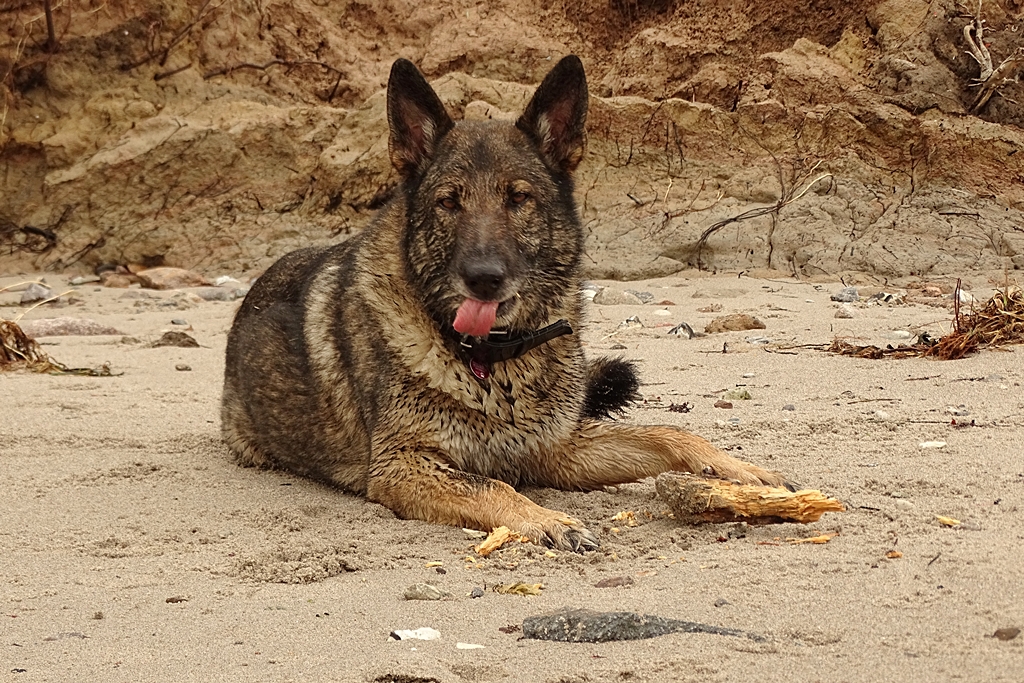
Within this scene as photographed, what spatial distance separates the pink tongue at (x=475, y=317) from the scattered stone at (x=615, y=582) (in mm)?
1396

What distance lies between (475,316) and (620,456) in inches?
34.8

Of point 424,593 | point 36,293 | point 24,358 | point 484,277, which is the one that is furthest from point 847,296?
point 36,293

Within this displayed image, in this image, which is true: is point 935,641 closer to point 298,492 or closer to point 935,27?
point 298,492

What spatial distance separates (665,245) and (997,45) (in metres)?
4.32

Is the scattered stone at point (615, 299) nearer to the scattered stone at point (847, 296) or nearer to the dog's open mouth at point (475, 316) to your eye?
the scattered stone at point (847, 296)

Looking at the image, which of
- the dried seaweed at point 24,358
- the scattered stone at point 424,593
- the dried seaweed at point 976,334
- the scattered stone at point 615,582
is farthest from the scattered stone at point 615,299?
the scattered stone at point 424,593

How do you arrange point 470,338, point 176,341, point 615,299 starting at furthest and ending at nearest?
point 615,299, point 176,341, point 470,338

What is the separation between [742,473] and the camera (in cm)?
423

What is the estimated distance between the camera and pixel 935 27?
12219mm

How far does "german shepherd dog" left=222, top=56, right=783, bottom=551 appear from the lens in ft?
14.5

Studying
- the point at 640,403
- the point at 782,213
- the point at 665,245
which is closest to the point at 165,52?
the point at 665,245

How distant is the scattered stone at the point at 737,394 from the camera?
19.5 feet

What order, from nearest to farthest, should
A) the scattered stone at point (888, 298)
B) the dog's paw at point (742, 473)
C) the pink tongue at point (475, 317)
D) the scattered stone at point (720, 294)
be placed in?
the dog's paw at point (742, 473), the pink tongue at point (475, 317), the scattered stone at point (888, 298), the scattered stone at point (720, 294)

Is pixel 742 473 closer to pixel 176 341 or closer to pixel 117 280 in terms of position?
pixel 176 341
